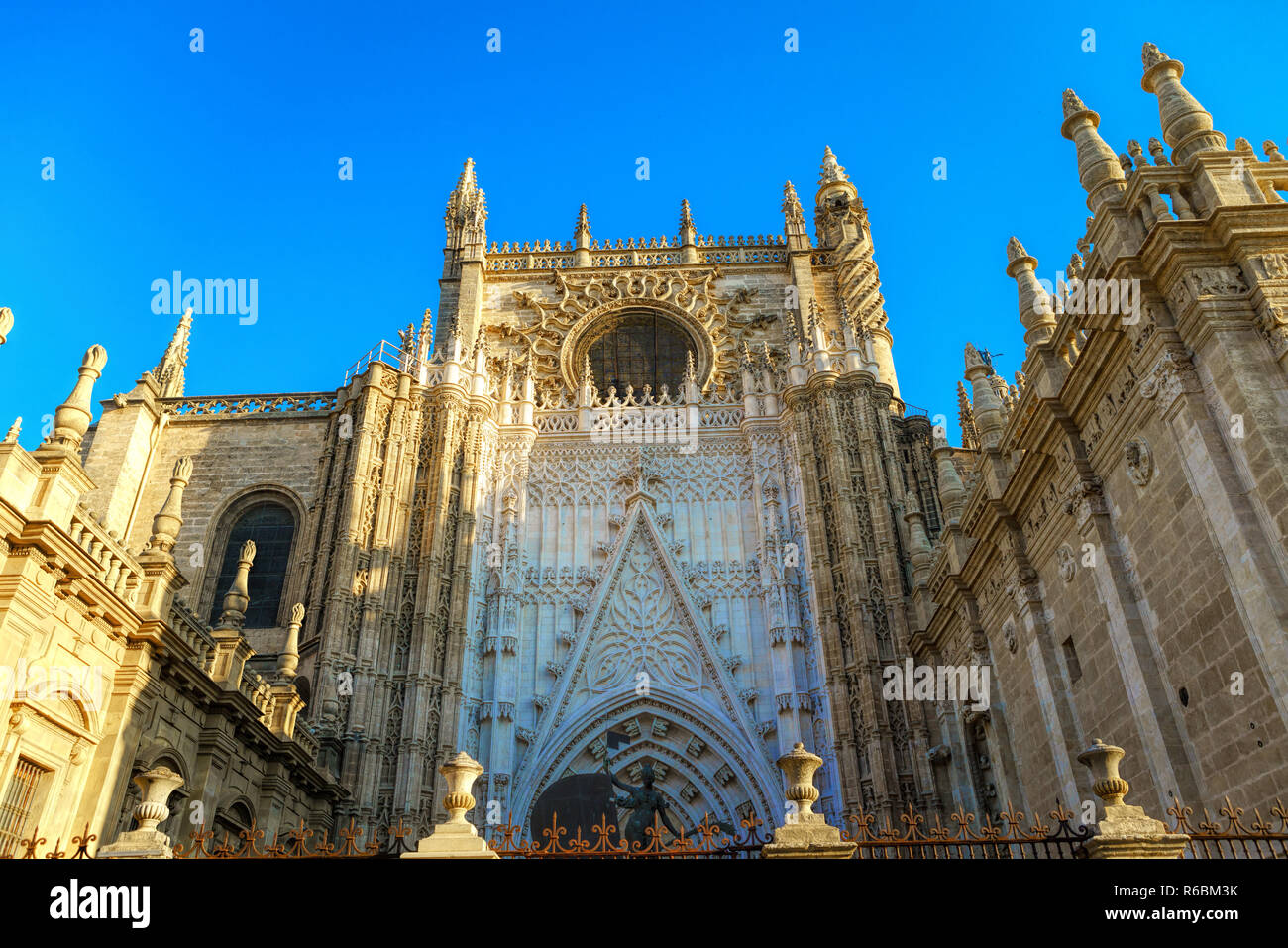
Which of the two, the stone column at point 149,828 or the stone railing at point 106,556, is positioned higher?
the stone railing at point 106,556

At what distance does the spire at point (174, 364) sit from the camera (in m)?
26.9

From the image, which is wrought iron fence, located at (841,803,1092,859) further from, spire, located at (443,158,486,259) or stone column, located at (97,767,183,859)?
spire, located at (443,158,486,259)

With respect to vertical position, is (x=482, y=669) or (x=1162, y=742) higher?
(x=482, y=669)

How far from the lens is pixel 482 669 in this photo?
21.8 meters

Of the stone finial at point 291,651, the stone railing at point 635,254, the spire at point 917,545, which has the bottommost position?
the stone finial at point 291,651

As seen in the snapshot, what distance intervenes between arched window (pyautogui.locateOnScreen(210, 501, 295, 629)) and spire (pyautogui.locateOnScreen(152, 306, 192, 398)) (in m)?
4.98

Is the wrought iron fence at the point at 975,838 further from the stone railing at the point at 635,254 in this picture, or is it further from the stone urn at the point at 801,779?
the stone railing at the point at 635,254

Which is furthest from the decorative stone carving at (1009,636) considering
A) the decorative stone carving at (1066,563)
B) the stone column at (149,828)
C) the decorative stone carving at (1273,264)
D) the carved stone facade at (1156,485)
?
the stone column at (149,828)

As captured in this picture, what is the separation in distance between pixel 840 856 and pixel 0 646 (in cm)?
841

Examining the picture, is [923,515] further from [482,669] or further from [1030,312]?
[482,669]

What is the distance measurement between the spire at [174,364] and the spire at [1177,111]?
24.5 m

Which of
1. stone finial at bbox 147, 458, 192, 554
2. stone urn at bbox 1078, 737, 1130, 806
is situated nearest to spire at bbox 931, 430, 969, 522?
stone urn at bbox 1078, 737, 1130, 806
